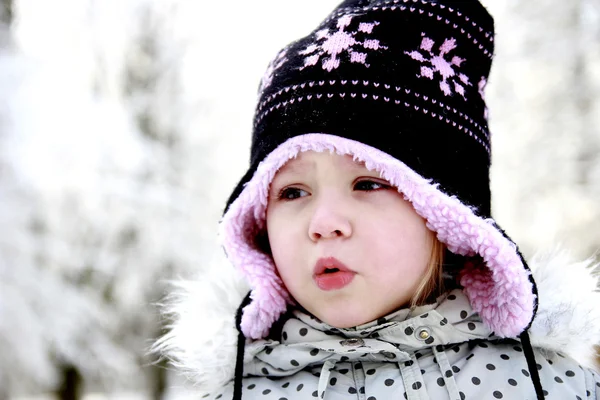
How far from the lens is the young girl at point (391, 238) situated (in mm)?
1418

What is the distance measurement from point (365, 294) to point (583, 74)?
8.16 metres

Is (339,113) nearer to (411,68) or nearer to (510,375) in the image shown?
(411,68)

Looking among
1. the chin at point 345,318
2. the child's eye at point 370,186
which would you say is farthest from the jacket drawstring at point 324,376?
the child's eye at point 370,186

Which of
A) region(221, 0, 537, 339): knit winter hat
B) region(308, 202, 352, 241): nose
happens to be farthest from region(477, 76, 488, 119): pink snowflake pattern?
region(308, 202, 352, 241): nose

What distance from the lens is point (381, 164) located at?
140cm

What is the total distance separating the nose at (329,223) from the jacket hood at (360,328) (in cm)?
29

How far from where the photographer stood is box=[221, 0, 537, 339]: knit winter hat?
1420mm

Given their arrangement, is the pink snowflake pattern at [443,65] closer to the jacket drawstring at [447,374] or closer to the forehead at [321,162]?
the forehead at [321,162]

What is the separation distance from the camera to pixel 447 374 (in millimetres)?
1443

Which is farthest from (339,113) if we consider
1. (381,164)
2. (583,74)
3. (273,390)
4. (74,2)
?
(583,74)

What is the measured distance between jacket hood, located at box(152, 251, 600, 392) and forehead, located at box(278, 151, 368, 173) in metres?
0.42

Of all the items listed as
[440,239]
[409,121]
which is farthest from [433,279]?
[409,121]

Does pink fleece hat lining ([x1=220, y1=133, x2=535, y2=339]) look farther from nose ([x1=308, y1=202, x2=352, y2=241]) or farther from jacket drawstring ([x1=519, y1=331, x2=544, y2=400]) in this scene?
nose ([x1=308, y1=202, x2=352, y2=241])

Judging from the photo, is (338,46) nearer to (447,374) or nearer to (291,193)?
(291,193)
